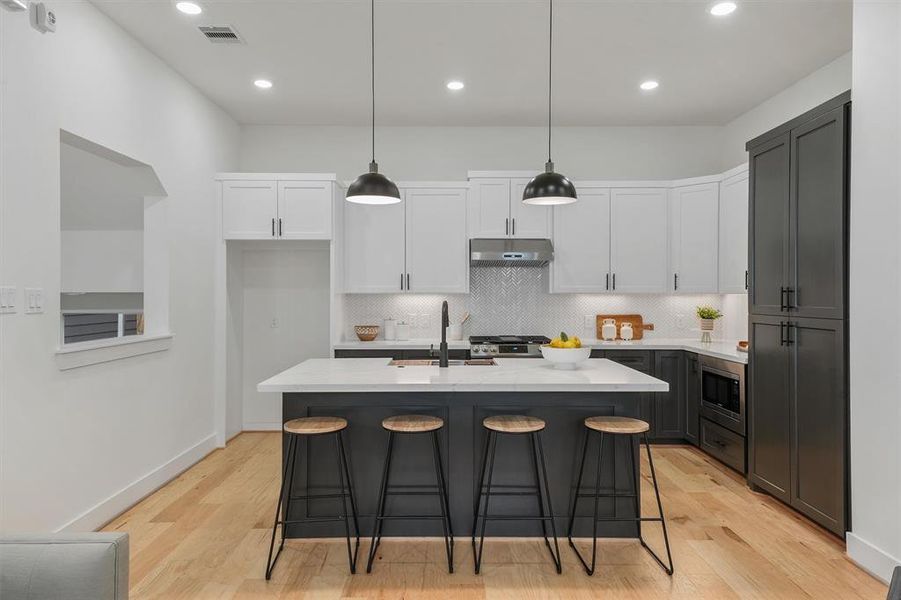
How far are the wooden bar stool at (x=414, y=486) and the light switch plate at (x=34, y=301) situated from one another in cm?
186

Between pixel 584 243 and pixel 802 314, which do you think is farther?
pixel 584 243

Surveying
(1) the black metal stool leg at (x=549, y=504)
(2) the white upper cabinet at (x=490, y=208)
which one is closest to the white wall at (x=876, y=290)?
(1) the black metal stool leg at (x=549, y=504)

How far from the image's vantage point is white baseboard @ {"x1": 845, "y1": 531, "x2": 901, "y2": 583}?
2.50m

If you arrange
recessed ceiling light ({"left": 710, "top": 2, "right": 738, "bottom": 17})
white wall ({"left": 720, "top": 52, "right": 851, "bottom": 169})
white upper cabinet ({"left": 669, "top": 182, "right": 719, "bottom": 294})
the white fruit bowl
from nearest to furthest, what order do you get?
1. the white fruit bowl
2. recessed ceiling light ({"left": 710, "top": 2, "right": 738, "bottom": 17})
3. white wall ({"left": 720, "top": 52, "right": 851, "bottom": 169})
4. white upper cabinet ({"left": 669, "top": 182, "right": 719, "bottom": 294})

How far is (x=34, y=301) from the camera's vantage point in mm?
2703

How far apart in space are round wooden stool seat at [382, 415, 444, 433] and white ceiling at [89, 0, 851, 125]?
8.08 feet

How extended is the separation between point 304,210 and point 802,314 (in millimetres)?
3978

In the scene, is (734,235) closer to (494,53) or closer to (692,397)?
(692,397)

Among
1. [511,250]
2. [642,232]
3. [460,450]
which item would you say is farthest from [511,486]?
[642,232]

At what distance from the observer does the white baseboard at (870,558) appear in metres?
2.50

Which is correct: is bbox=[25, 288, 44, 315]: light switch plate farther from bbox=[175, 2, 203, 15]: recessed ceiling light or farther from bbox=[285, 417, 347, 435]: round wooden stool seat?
bbox=[175, 2, 203, 15]: recessed ceiling light

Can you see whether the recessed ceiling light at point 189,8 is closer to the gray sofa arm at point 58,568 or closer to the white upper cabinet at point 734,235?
the gray sofa arm at point 58,568

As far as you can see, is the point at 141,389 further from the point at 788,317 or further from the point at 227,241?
the point at 788,317

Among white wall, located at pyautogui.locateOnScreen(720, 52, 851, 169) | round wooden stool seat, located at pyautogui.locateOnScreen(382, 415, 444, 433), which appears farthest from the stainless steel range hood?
round wooden stool seat, located at pyautogui.locateOnScreen(382, 415, 444, 433)
